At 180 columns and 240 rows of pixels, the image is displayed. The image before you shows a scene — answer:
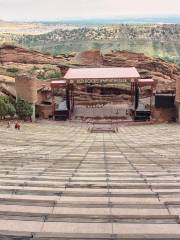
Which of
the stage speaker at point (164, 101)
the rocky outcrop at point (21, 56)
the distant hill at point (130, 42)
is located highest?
the rocky outcrop at point (21, 56)

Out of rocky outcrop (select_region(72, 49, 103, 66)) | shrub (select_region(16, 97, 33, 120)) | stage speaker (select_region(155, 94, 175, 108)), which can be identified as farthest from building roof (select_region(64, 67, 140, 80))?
rocky outcrop (select_region(72, 49, 103, 66))

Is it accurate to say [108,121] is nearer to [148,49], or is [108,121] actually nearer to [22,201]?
[22,201]

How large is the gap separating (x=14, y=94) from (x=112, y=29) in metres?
151

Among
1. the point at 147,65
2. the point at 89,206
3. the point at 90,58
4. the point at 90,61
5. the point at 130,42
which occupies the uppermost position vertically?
the point at 89,206

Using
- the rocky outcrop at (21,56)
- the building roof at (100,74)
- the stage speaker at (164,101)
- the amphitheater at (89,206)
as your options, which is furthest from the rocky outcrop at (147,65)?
the amphitheater at (89,206)

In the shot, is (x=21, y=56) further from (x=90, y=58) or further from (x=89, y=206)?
(x=89, y=206)

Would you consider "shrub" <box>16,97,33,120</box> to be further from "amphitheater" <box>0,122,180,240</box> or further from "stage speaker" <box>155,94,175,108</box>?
"amphitheater" <box>0,122,180,240</box>

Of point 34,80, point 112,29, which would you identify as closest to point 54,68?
point 34,80

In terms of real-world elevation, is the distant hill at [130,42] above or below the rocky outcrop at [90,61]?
below

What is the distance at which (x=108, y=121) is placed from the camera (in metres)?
50.2

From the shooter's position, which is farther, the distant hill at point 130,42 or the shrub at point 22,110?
the distant hill at point 130,42

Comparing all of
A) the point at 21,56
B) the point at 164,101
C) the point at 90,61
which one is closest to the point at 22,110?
the point at 164,101

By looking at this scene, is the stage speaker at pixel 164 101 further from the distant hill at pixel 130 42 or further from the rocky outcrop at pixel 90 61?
the distant hill at pixel 130 42

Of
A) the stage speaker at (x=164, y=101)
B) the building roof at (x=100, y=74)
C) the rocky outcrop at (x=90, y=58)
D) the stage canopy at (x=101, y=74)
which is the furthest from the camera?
the rocky outcrop at (x=90, y=58)
